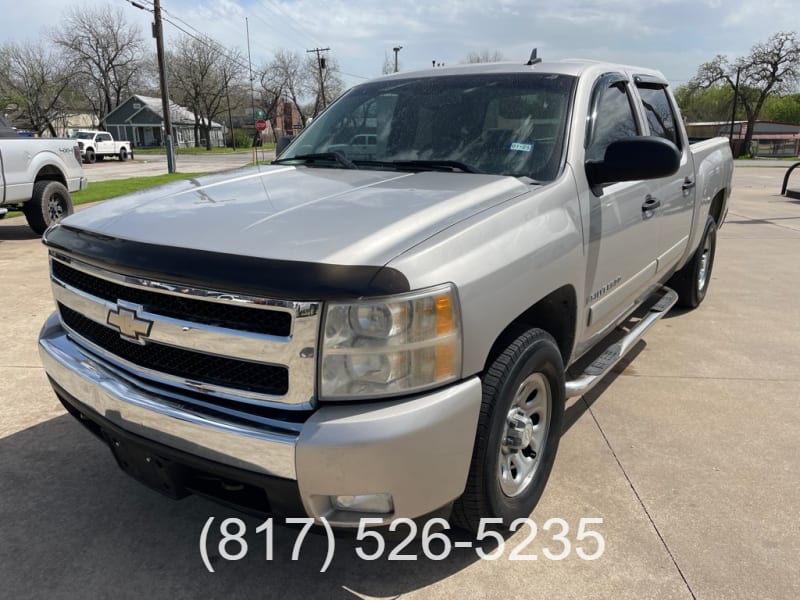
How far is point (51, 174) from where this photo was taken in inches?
369

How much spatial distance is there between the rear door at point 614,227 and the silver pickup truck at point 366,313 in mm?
21

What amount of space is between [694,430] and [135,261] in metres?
2.95

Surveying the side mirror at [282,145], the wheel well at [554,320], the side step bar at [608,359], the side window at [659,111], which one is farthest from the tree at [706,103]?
the wheel well at [554,320]

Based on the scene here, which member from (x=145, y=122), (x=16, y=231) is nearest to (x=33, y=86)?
(x=145, y=122)

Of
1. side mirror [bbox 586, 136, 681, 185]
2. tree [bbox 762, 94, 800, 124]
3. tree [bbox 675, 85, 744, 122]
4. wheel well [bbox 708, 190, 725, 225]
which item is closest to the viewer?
side mirror [bbox 586, 136, 681, 185]

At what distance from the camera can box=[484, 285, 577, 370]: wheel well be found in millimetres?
2316

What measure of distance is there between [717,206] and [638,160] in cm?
373

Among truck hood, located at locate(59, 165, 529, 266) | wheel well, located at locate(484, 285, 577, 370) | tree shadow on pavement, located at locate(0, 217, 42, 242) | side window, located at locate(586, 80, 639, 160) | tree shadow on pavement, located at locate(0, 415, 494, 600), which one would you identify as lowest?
tree shadow on pavement, located at locate(0, 415, 494, 600)

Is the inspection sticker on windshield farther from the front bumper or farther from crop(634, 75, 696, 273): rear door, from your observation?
the front bumper

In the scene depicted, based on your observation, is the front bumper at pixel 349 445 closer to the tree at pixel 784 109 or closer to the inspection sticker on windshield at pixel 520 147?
the inspection sticker on windshield at pixel 520 147

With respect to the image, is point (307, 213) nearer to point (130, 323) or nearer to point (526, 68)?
point (130, 323)

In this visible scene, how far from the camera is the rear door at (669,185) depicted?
3.76 meters

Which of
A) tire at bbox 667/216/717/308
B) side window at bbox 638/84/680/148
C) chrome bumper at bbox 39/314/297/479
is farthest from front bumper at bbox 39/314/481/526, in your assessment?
tire at bbox 667/216/717/308

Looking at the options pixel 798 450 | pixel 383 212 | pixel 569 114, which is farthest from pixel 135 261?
pixel 798 450
